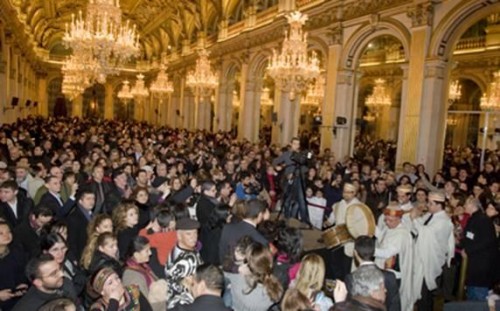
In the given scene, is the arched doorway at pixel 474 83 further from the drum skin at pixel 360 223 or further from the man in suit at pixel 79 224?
the man in suit at pixel 79 224

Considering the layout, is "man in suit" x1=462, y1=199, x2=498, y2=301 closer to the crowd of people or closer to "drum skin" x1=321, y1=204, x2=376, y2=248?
the crowd of people

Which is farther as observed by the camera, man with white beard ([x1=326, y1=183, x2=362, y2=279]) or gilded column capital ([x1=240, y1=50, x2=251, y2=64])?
gilded column capital ([x1=240, y1=50, x2=251, y2=64])

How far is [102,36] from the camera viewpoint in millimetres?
11555

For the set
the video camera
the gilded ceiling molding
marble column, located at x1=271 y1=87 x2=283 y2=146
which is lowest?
the video camera

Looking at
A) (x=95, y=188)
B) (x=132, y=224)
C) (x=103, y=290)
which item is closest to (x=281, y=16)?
(x=95, y=188)

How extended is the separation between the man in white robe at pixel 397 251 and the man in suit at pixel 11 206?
4.34 m

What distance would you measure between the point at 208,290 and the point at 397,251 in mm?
2660

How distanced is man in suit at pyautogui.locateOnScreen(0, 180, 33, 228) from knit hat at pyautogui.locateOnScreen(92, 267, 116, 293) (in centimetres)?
283

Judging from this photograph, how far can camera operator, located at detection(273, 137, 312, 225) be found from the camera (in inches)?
349

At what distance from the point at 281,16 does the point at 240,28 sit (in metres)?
6.23

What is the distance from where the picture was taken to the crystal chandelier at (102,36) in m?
11.6

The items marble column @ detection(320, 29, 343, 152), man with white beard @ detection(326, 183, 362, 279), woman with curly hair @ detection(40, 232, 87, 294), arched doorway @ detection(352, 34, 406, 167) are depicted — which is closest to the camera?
woman with curly hair @ detection(40, 232, 87, 294)

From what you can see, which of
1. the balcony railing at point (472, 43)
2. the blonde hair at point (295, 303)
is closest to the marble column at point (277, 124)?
the balcony railing at point (472, 43)

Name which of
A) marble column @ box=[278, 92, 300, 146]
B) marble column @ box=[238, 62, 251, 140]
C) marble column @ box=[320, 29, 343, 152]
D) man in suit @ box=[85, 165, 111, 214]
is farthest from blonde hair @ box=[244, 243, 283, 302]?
marble column @ box=[238, 62, 251, 140]
